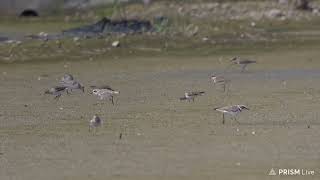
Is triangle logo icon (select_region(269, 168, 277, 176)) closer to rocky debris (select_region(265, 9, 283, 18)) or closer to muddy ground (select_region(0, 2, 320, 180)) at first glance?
muddy ground (select_region(0, 2, 320, 180))

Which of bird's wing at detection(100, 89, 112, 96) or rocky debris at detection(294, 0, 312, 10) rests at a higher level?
bird's wing at detection(100, 89, 112, 96)

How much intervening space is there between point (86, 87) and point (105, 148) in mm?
6591

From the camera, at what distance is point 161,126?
13922 millimetres

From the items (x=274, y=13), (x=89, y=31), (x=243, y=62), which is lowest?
(x=274, y=13)

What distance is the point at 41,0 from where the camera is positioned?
4791 centimetres

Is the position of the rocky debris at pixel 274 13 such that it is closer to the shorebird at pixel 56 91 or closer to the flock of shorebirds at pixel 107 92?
the flock of shorebirds at pixel 107 92

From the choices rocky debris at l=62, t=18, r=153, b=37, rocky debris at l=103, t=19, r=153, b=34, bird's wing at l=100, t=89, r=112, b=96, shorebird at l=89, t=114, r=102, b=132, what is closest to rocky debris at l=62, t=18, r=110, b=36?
rocky debris at l=62, t=18, r=153, b=37

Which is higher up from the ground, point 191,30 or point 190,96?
point 190,96

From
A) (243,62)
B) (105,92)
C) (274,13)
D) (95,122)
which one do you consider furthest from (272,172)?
(274,13)

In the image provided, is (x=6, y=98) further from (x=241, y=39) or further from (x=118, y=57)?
(x=241, y=39)

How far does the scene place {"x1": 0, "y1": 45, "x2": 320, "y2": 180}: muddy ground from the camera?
11039mm

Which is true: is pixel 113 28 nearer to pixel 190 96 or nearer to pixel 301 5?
pixel 301 5

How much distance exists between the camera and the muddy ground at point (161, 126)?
1104 cm

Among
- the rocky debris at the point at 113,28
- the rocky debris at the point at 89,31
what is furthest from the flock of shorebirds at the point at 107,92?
the rocky debris at the point at 113,28
